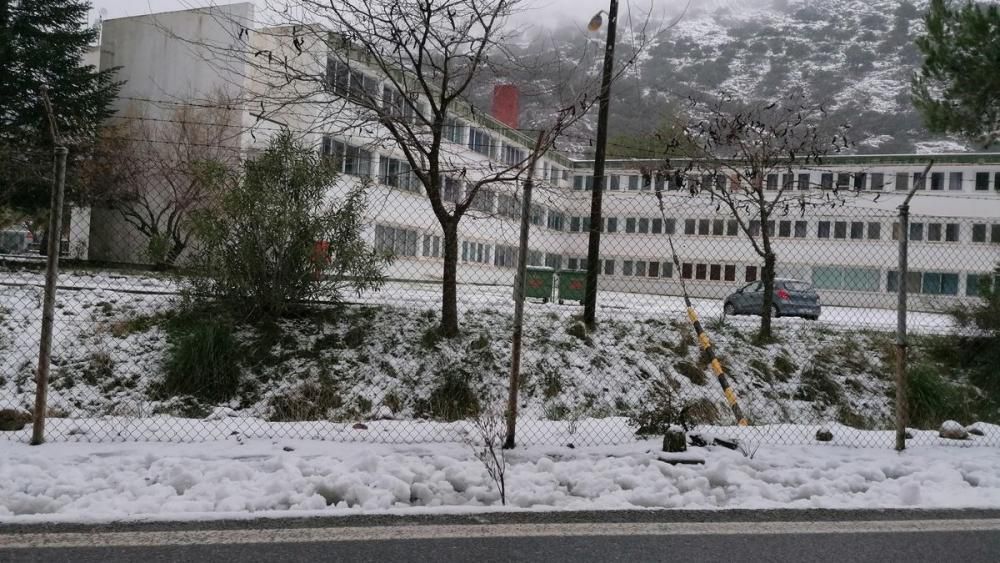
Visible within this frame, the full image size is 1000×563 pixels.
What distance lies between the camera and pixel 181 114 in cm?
2602

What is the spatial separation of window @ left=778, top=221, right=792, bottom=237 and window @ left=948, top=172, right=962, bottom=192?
9.32 metres

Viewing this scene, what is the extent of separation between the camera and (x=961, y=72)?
1180 cm

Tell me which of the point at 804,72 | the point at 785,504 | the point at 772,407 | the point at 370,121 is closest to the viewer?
the point at 785,504

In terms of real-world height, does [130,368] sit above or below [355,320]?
below

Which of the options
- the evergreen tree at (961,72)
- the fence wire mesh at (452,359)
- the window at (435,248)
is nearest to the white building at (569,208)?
the window at (435,248)

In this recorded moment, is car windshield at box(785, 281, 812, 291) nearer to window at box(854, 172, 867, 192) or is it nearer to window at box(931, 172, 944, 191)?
window at box(854, 172, 867, 192)

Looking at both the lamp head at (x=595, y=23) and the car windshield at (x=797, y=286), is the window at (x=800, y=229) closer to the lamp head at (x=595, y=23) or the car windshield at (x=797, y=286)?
the car windshield at (x=797, y=286)

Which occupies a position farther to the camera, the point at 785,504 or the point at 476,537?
the point at 785,504

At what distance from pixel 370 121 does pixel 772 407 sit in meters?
8.49

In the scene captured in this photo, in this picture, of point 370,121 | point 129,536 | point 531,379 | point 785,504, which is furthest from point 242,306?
point 785,504

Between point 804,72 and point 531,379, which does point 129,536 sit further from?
point 804,72

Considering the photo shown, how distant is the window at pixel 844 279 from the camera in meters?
27.0

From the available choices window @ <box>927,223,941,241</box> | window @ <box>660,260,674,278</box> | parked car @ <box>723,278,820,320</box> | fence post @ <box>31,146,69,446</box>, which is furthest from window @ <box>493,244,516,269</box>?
window @ <box>927,223,941,241</box>

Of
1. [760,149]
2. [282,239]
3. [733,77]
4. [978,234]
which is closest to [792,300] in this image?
[760,149]
